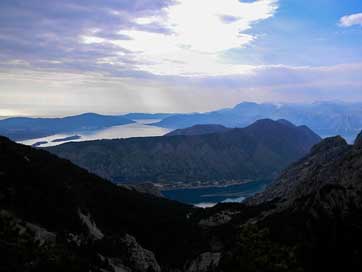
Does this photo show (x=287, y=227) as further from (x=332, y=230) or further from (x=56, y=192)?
(x=332, y=230)

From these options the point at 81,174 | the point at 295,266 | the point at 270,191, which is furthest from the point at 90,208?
the point at 270,191

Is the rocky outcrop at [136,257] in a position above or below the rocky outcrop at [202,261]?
above

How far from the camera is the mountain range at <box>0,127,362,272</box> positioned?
2664 centimetres

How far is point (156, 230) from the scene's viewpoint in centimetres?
8806

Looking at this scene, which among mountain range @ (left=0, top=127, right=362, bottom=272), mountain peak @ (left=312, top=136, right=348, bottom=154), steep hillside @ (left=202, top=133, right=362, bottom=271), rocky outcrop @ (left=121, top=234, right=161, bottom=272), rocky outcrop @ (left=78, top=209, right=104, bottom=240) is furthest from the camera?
mountain peak @ (left=312, top=136, right=348, bottom=154)

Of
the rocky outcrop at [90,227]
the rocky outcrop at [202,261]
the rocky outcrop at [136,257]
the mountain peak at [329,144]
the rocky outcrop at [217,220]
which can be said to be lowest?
the rocky outcrop at [217,220]

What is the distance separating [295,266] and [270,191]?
5465 inches

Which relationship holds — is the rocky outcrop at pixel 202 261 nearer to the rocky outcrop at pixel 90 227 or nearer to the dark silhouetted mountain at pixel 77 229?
the dark silhouetted mountain at pixel 77 229

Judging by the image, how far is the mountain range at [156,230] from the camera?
87.4ft

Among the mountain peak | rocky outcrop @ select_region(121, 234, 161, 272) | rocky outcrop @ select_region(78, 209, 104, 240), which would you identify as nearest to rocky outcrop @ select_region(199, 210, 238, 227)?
rocky outcrop @ select_region(121, 234, 161, 272)

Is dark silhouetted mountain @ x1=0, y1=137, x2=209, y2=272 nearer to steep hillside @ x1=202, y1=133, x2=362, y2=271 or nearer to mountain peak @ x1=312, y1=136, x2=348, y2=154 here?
steep hillside @ x1=202, y1=133, x2=362, y2=271

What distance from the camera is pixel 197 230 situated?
9494 cm

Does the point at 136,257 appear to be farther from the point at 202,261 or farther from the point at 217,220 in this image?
the point at 217,220

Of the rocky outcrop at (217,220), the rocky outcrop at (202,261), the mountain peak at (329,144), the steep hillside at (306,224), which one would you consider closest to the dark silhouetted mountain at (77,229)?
the rocky outcrop at (202,261)
